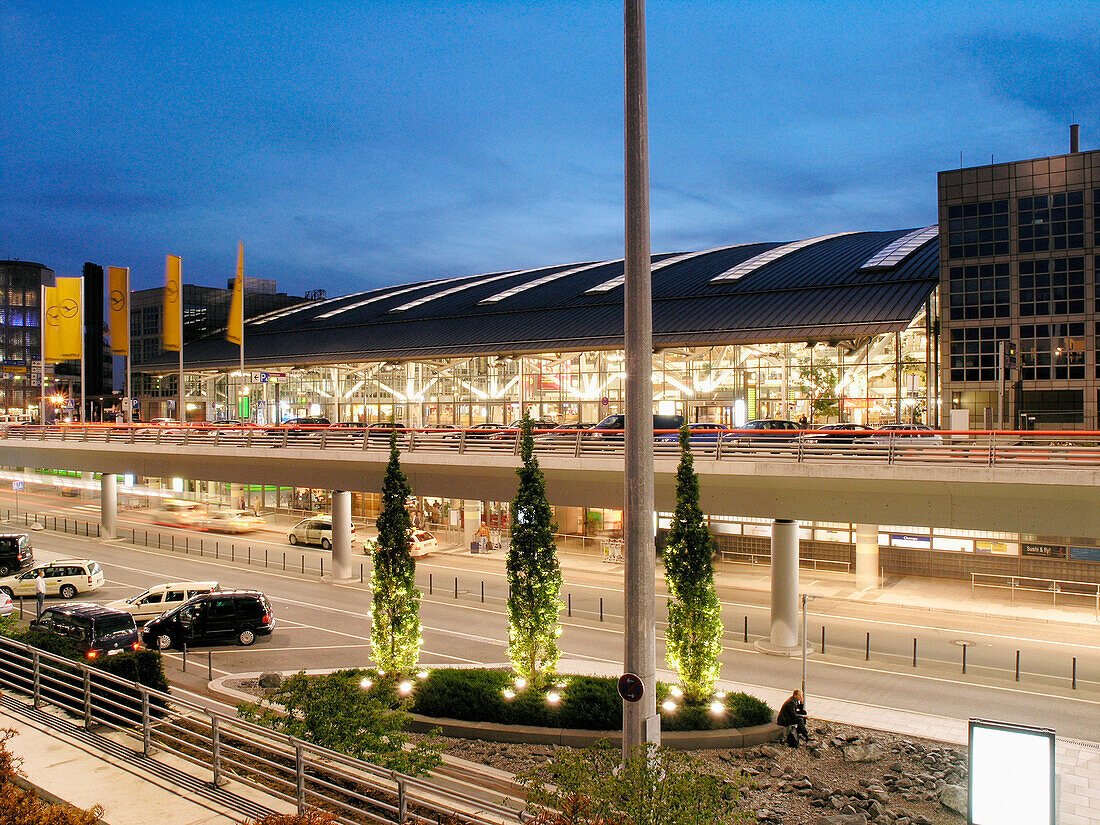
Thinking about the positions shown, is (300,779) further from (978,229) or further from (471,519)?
(978,229)

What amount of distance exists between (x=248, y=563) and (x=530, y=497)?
27.5 metres

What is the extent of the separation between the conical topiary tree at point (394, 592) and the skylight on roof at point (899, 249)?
35.8m

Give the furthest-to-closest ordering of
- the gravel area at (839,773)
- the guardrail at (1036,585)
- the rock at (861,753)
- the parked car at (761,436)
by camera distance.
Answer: the guardrail at (1036,585) < the parked car at (761,436) < the rock at (861,753) < the gravel area at (839,773)

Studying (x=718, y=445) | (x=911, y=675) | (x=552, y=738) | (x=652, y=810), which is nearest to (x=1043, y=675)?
(x=911, y=675)

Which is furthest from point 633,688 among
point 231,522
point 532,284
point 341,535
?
point 532,284

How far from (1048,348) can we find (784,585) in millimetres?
26771

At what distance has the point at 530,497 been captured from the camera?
67.3ft

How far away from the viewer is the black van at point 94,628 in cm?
2283

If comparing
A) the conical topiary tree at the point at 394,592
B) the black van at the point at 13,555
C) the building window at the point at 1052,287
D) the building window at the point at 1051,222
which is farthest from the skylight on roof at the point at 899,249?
the black van at the point at 13,555

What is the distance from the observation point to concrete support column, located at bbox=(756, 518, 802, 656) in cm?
2627

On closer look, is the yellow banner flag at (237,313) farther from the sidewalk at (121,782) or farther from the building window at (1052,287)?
the building window at (1052,287)

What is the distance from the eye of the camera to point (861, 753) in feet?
55.2

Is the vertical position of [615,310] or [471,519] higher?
[615,310]

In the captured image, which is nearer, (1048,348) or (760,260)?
(1048,348)
